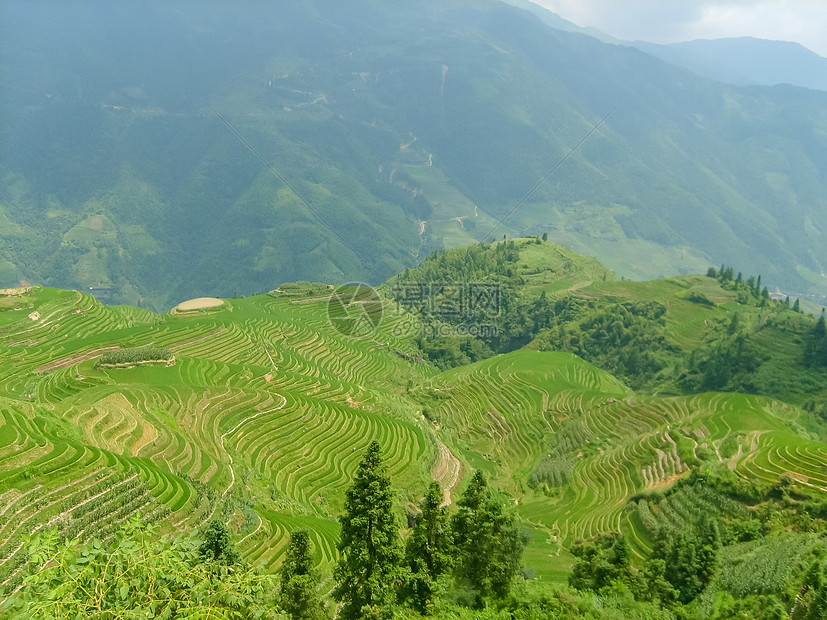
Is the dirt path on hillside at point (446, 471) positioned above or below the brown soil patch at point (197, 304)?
above

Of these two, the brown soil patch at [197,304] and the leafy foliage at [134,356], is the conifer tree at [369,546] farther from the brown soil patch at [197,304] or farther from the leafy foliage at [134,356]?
the brown soil patch at [197,304]

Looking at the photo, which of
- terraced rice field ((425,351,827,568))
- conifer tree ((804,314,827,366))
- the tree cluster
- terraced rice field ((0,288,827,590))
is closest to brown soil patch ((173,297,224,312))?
terraced rice field ((0,288,827,590))

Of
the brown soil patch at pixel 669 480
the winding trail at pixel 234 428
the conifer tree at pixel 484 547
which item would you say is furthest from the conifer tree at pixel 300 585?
the brown soil patch at pixel 669 480

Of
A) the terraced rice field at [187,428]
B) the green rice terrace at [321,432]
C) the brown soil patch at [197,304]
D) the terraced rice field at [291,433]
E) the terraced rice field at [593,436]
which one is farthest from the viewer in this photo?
the brown soil patch at [197,304]

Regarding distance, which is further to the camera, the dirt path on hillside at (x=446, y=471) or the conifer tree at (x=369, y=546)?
the dirt path on hillside at (x=446, y=471)

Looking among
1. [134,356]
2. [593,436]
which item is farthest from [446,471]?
[134,356]

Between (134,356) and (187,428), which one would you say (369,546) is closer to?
(187,428)
